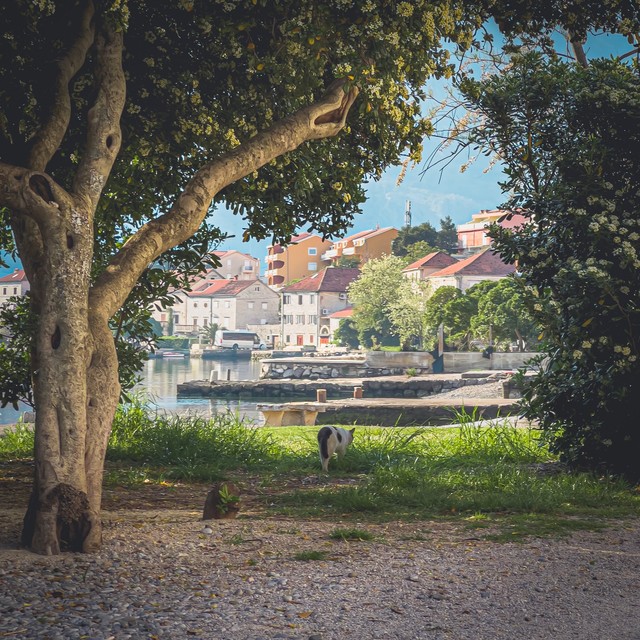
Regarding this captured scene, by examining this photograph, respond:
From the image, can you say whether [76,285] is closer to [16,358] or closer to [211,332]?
[16,358]

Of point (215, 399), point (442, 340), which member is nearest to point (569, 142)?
point (215, 399)

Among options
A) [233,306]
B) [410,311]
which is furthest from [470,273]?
[233,306]

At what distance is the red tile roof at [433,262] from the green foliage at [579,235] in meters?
80.6

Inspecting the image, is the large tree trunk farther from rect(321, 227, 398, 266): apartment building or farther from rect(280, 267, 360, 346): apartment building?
rect(321, 227, 398, 266): apartment building

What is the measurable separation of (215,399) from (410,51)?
47890 millimetres

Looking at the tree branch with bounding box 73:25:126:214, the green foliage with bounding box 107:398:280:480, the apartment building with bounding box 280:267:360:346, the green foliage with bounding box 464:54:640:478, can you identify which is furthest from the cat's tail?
the apartment building with bounding box 280:267:360:346

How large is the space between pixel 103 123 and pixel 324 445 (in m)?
5.54

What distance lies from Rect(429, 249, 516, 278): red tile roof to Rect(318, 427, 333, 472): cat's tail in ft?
240

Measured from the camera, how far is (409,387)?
5178 centimetres

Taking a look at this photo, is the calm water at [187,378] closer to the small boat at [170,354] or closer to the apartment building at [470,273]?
the small boat at [170,354]

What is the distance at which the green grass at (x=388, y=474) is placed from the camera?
8000 mm

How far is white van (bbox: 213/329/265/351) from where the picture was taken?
115375mm

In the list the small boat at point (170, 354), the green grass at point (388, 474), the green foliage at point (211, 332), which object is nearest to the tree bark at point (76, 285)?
the green grass at point (388, 474)

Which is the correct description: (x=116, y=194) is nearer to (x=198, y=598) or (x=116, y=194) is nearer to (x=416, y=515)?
(x=416, y=515)
